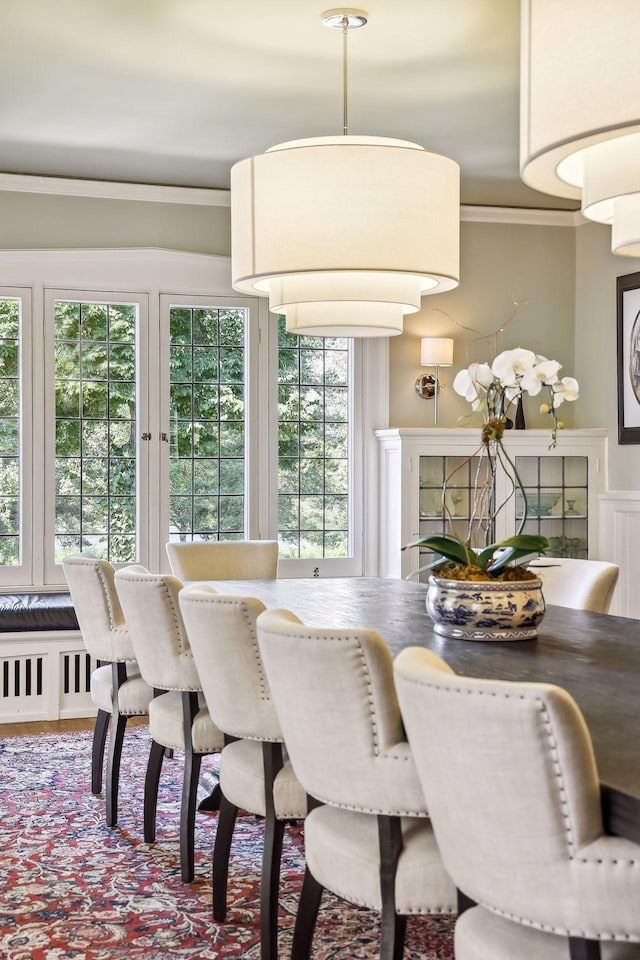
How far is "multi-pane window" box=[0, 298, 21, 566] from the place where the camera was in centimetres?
588

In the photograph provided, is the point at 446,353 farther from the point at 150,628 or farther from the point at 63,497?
the point at 150,628

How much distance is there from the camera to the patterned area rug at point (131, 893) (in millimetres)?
2762

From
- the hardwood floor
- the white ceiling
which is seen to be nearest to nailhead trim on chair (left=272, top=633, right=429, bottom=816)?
the white ceiling

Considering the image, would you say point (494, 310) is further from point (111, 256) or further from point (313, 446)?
point (111, 256)

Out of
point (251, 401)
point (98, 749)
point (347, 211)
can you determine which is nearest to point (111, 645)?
point (98, 749)

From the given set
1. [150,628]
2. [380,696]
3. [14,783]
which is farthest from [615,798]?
[14,783]

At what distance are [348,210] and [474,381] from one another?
1.97 feet

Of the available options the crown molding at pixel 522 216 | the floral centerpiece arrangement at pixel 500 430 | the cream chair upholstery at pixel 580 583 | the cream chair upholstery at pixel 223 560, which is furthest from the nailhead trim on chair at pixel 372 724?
the crown molding at pixel 522 216

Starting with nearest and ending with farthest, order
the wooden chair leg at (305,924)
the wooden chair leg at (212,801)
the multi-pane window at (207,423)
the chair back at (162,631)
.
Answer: the wooden chair leg at (305,924), the chair back at (162,631), the wooden chair leg at (212,801), the multi-pane window at (207,423)

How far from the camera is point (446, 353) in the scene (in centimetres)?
637

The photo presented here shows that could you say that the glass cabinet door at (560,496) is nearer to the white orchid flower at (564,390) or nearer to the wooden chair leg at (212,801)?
the wooden chair leg at (212,801)

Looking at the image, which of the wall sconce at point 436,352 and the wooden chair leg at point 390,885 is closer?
the wooden chair leg at point 390,885

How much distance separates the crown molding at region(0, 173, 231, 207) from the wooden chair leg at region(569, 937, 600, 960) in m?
5.18

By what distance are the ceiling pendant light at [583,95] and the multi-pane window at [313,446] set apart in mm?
4083
